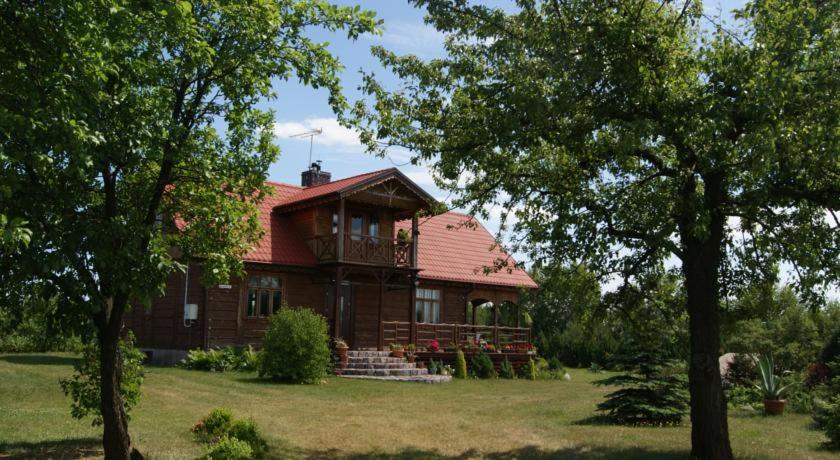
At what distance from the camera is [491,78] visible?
34.6ft

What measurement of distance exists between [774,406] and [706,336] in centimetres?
668

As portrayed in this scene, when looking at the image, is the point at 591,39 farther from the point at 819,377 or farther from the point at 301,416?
the point at 819,377

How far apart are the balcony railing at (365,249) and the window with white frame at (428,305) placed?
2.93m

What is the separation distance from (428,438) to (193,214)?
5.46 m

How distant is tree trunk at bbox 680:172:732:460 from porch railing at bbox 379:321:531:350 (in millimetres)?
15415

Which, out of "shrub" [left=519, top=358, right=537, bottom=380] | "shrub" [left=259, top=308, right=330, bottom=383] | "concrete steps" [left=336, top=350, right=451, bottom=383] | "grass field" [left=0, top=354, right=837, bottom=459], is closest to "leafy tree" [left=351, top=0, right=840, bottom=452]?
"grass field" [left=0, top=354, right=837, bottom=459]

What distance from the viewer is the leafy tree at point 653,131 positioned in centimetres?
855

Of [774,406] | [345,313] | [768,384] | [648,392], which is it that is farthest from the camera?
[345,313]

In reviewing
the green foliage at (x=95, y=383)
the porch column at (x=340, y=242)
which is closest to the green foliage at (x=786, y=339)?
the porch column at (x=340, y=242)

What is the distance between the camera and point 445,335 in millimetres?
28328

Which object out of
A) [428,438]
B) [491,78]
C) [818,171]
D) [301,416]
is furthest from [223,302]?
[818,171]

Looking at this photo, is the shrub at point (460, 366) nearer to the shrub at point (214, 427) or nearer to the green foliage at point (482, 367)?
the green foliage at point (482, 367)

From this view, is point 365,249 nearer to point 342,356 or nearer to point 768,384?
point 342,356

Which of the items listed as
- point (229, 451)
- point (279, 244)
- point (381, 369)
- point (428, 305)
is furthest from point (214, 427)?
point (428, 305)
